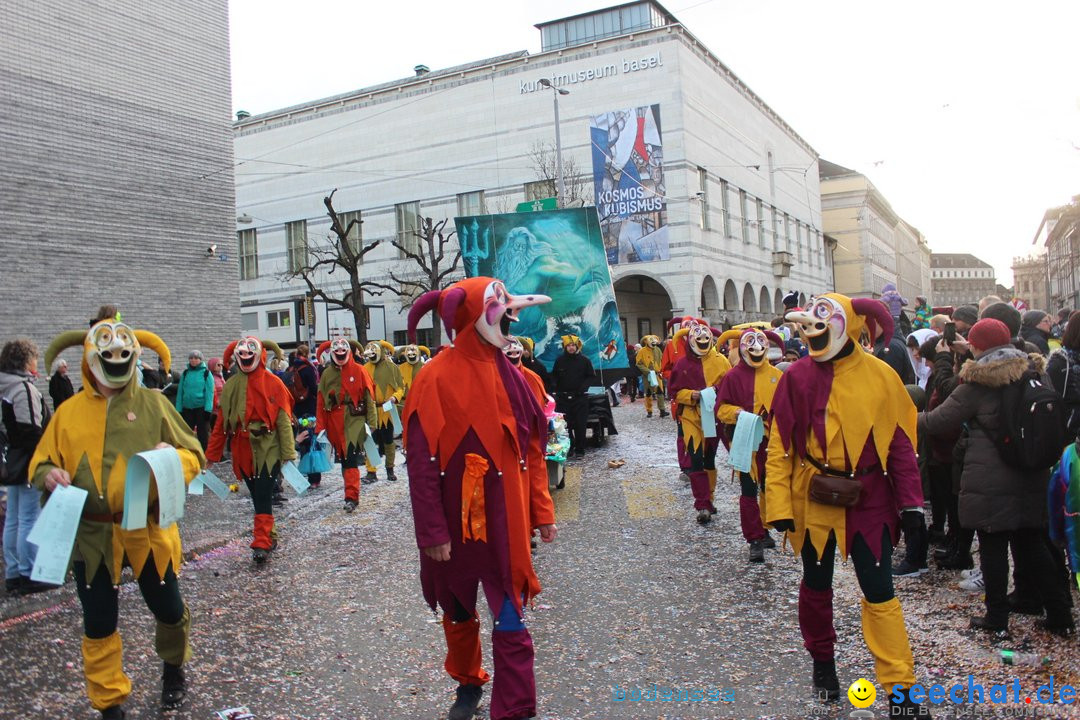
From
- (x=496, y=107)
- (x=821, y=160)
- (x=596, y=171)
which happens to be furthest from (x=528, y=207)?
(x=821, y=160)

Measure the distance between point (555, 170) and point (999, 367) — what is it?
107 feet

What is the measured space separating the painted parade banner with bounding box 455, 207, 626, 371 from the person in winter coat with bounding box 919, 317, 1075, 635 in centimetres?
934

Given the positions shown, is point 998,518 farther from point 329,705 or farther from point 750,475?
point 329,705

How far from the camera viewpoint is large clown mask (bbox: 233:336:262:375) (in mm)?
7949

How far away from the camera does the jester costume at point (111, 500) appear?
4324 mm

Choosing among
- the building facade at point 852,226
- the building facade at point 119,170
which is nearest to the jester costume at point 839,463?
the building facade at point 119,170

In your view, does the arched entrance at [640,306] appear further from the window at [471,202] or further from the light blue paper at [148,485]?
the light blue paper at [148,485]

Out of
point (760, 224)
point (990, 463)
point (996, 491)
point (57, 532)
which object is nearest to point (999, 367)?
point (990, 463)

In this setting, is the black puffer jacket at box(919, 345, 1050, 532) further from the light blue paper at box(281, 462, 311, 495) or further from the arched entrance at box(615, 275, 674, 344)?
the arched entrance at box(615, 275, 674, 344)

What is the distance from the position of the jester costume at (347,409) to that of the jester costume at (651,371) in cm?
1078

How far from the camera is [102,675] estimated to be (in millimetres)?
4285

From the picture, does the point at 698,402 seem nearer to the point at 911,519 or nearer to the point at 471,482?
the point at 911,519

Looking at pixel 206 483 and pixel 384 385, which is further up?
pixel 384 385

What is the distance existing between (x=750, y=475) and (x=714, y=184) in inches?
1332
